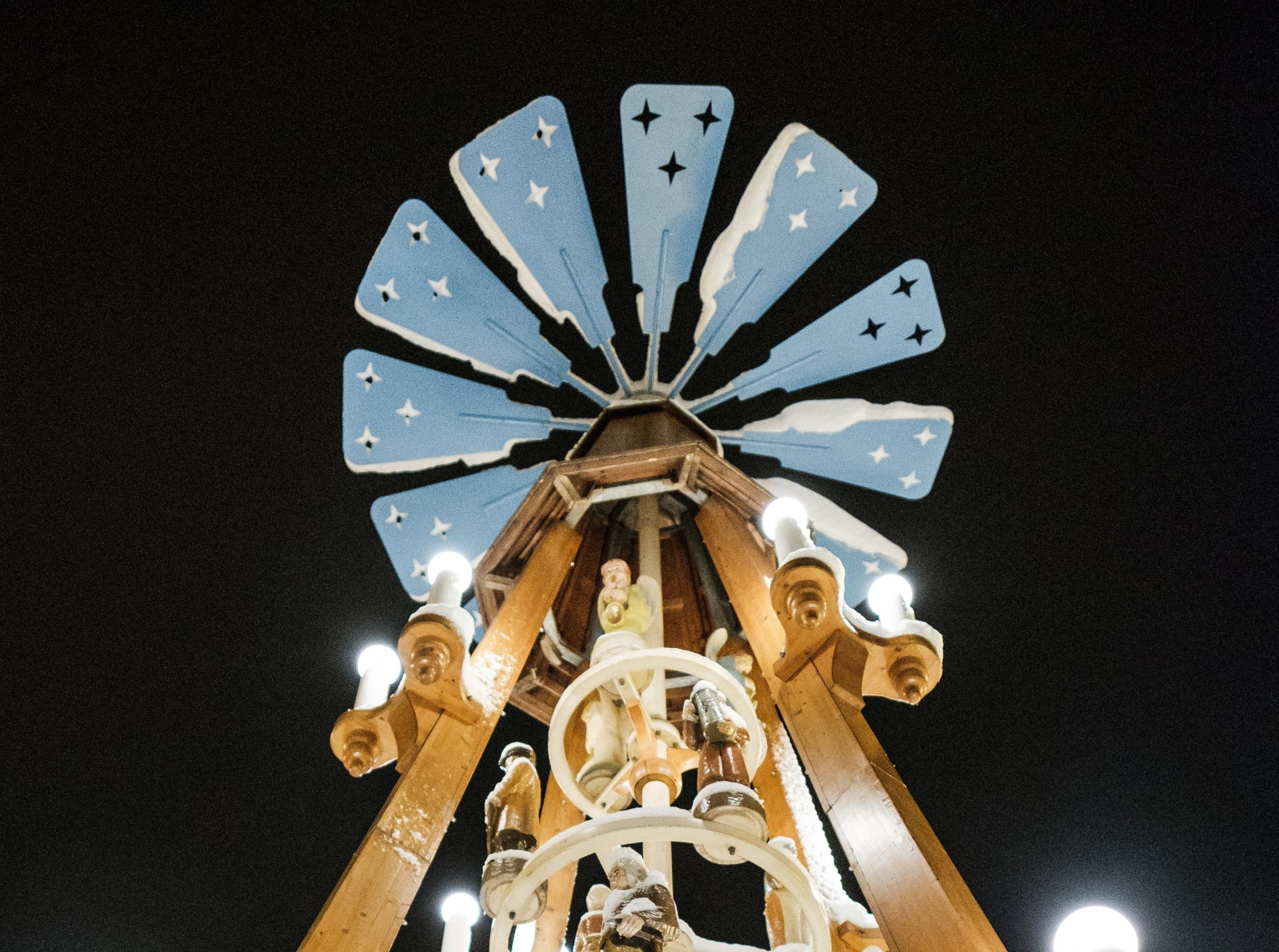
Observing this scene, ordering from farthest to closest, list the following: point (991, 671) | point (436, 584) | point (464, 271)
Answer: point (991, 671), point (464, 271), point (436, 584)

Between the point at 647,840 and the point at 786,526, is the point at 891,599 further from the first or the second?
the point at 647,840

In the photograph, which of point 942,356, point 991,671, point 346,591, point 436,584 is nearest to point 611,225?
point 942,356

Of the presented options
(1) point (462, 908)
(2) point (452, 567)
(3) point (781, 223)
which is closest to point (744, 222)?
(3) point (781, 223)

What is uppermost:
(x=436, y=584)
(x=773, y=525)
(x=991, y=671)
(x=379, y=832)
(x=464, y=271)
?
(x=991, y=671)

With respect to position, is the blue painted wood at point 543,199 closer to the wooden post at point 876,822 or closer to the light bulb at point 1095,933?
the wooden post at point 876,822

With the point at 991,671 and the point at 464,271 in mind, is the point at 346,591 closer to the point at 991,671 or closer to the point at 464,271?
the point at 464,271

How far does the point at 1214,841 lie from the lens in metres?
4.98

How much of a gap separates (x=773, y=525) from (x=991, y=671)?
139 inches

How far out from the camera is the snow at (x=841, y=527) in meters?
3.58

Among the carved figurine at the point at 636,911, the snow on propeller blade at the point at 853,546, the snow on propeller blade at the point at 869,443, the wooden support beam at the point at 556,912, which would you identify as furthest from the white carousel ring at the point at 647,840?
the snow on propeller blade at the point at 869,443

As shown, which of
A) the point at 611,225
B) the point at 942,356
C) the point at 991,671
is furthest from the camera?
the point at 991,671

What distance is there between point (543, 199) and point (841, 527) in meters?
1.56

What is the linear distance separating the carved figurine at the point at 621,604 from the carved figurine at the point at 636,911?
79 cm

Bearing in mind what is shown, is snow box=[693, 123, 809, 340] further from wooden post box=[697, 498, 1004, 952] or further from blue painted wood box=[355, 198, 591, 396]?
wooden post box=[697, 498, 1004, 952]
